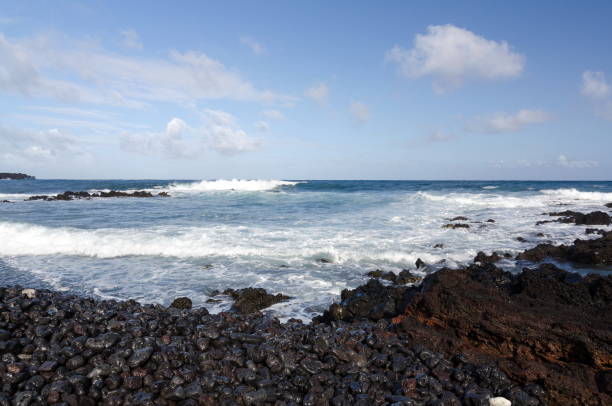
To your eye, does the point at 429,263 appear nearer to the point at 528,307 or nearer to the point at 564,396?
the point at 528,307

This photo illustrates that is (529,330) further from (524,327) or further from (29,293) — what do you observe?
(29,293)

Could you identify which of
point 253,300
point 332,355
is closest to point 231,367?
point 332,355

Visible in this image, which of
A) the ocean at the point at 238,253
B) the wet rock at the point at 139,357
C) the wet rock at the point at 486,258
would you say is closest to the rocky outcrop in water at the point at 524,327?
the ocean at the point at 238,253

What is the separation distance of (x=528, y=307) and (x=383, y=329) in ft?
6.29

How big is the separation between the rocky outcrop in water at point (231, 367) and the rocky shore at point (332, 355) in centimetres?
1

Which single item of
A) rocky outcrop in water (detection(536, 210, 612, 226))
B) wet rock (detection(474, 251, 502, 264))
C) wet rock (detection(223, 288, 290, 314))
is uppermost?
rocky outcrop in water (detection(536, 210, 612, 226))

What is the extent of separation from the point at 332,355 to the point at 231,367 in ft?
3.84

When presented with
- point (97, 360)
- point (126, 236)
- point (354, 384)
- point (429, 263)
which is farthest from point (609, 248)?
point (126, 236)

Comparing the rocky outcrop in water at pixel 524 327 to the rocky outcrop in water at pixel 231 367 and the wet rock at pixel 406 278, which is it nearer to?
the rocky outcrop in water at pixel 231 367

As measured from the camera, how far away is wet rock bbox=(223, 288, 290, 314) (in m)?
6.95

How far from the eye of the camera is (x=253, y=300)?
7.25m

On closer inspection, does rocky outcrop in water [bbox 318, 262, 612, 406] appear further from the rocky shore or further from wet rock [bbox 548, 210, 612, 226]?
wet rock [bbox 548, 210, 612, 226]

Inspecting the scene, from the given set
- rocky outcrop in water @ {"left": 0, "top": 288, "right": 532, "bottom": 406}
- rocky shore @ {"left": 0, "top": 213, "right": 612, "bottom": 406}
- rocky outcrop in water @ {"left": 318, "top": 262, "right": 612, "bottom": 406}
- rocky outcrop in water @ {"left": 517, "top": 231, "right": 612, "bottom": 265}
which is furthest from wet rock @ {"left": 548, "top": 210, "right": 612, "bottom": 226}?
rocky outcrop in water @ {"left": 0, "top": 288, "right": 532, "bottom": 406}

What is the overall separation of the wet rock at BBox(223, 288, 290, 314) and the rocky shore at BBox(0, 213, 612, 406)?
989 mm
